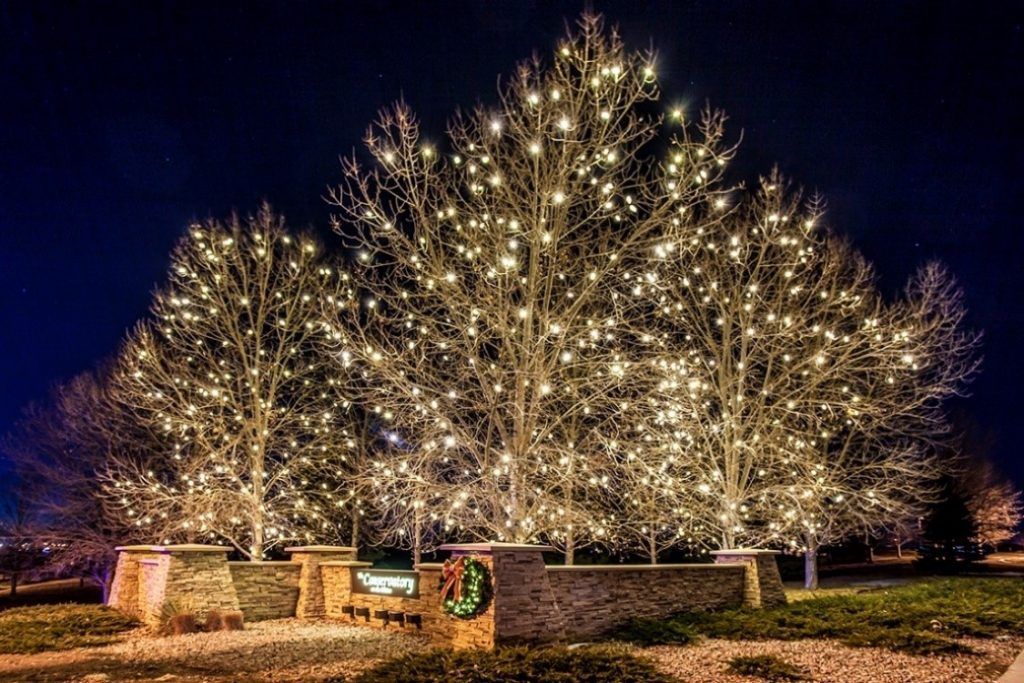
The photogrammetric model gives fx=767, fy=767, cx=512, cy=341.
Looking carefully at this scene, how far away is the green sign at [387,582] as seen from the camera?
1183 centimetres

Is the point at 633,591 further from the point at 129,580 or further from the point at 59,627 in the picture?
the point at 129,580

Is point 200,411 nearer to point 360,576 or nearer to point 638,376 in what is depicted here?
point 360,576

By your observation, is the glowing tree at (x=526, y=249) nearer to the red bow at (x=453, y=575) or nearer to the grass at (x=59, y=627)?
the red bow at (x=453, y=575)

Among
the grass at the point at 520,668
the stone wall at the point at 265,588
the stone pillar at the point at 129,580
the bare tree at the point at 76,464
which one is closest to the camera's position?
the grass at the point at 520,668

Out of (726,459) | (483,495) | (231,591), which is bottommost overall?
(231,591)

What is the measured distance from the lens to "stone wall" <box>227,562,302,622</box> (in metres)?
14.1

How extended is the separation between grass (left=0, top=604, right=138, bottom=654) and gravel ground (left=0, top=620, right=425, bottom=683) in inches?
15.4

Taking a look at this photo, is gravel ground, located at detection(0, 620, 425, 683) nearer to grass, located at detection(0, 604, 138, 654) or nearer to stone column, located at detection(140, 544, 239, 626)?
grass, located at detection(0, 604, 138, 654)

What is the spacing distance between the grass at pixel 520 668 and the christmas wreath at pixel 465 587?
139 cm

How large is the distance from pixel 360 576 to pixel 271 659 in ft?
12.9

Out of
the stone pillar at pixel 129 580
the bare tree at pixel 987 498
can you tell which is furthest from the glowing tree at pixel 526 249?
the bare tree at pixel 987 498

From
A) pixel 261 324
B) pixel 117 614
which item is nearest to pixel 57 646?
pixel 117 614

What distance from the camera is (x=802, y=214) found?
17094 millimetres

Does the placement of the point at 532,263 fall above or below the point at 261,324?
below
